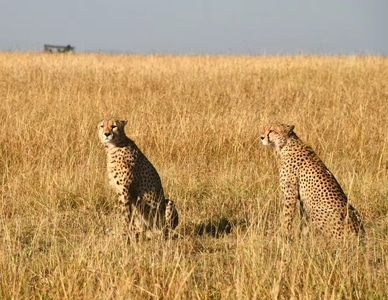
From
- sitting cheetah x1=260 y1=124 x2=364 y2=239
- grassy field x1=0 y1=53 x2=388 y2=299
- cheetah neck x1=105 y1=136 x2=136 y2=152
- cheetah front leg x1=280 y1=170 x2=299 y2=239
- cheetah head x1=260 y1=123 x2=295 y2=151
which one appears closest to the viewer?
grassy field x1=0 y1=53 x2=388 y2=299

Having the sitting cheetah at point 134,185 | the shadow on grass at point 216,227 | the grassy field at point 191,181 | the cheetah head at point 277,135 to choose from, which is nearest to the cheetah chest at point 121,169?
the sitting cheetah at point 134,185

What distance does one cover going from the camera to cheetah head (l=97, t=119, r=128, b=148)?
11.3 ft

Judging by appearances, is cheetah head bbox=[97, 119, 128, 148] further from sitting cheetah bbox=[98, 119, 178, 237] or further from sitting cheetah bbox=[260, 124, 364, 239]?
sitting cheetah bbox=[260, 124, 364, 239]

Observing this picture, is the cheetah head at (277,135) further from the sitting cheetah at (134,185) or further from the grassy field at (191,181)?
the sitting cheetah at (134,185)

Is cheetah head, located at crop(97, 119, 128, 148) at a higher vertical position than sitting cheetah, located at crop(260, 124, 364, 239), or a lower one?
higher

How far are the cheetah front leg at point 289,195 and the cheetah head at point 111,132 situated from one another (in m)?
0.81

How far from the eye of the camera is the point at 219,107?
23.1 feet

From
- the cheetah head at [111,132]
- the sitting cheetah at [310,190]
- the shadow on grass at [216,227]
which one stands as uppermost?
the cheetah head at [111,132]

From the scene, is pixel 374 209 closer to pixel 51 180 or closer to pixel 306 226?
pixel 306 226

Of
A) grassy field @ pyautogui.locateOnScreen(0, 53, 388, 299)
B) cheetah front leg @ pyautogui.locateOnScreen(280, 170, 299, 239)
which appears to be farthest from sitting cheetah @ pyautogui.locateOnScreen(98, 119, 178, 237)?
cheetah front leg @ pyautogui.locateOnScreen(280, 170, 299, 239)

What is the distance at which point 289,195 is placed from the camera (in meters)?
3.43

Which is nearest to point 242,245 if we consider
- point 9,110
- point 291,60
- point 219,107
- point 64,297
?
point 64,297

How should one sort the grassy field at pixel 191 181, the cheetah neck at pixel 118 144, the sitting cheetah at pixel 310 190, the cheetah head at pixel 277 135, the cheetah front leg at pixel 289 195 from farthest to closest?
the cheetah head at pixel 277 135, the cheetah neck at pixel 118 144, the cheetah front leg at pixel 289 195, the sitting cheetah at pixel 310 190, the grassy field at pixel 191 181

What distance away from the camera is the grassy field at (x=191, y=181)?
2365 mm
